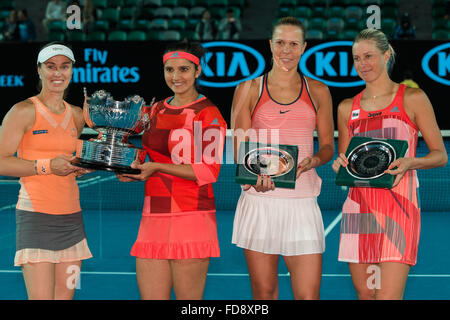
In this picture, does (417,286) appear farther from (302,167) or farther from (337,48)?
(337,48)

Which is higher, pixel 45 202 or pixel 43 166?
pixel 43 166

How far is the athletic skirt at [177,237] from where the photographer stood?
329 centimetres

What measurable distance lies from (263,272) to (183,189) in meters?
0.61

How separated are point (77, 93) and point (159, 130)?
460 inches

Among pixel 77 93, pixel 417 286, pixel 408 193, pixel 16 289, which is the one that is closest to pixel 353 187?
pixel 408 193

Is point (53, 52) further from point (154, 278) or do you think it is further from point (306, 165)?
point (306, 165)

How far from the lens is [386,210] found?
350cm

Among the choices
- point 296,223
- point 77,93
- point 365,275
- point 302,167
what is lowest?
point 365,275

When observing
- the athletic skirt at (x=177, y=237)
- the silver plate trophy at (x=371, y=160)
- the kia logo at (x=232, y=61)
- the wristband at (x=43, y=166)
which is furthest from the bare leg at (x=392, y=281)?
the kia logo at (x=232, y=61)

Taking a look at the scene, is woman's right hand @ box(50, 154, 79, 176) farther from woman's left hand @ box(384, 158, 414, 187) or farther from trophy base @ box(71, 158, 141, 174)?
woman's left hand @ box(384, 158, 414, 187)

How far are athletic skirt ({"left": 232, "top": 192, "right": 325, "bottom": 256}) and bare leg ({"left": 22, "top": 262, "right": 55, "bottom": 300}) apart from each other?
96 centimetres

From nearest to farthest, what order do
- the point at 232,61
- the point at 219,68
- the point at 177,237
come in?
the point at 177,237 → the point at 232,61 → the point at 219,68

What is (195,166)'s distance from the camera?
326 centimetres

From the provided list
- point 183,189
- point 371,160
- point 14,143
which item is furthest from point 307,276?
point 14,143
